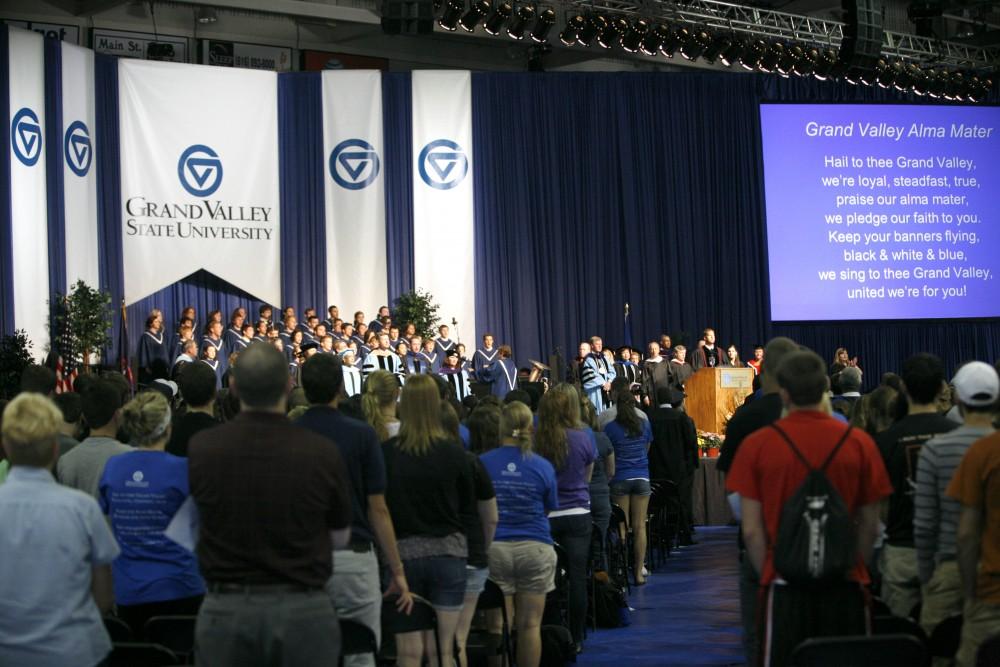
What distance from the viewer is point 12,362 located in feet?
46.1

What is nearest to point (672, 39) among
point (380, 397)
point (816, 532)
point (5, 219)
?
point (5, 219)

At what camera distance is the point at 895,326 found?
20766 millimetres

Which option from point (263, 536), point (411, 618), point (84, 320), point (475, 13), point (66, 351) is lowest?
point (411, 618)

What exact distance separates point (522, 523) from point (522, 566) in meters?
0.19

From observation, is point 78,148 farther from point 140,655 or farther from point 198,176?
point 140,655

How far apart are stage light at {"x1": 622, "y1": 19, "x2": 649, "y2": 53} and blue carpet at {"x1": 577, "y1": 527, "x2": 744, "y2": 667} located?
7984mm

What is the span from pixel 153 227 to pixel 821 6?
33.6ft

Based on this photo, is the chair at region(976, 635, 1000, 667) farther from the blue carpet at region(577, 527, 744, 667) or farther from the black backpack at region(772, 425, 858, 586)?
the blue carpet at region(577, 527, 744, 667)

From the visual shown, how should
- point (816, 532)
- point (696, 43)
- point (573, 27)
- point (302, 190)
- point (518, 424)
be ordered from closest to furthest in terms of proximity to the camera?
point (816, 532) < point (518, 424) < point (573, 27) < point (696, 43) < point (302, 190)

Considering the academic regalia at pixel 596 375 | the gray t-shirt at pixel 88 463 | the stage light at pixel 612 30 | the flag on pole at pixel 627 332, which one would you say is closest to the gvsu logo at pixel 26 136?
the stage light at pixel 612 30

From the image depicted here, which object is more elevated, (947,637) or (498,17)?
(498,17)

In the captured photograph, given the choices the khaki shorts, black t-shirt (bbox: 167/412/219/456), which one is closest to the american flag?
the khaki shorts

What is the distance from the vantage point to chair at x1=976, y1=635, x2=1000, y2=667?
10.4ft

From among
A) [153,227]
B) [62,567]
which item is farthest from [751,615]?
[153,227]
